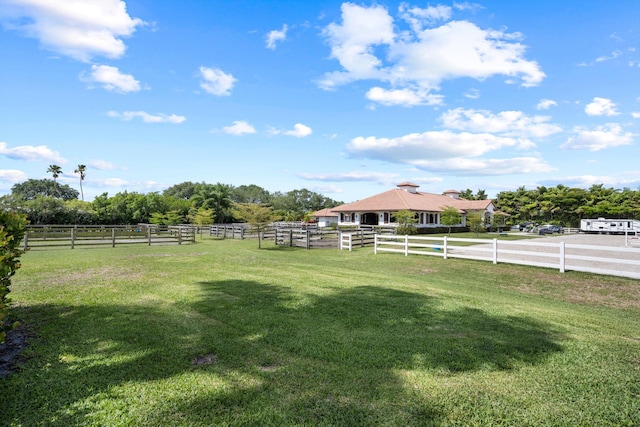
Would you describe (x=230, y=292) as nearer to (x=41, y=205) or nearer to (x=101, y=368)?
(x=101, y=368)

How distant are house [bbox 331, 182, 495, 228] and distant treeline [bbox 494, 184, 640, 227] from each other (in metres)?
16.0

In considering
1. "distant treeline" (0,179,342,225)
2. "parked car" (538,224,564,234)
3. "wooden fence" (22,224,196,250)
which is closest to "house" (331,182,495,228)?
"parked car" (538,224,564,234)

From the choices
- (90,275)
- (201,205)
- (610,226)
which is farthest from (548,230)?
(201,205)

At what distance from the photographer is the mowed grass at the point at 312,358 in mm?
3029

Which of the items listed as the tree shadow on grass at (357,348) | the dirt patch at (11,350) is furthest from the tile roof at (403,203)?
the dirt patch at (11,350)

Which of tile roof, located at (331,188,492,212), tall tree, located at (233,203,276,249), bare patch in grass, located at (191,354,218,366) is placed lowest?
bare patch in grass, located at (191,354,218,366)

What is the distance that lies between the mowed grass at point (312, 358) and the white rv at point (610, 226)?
43.7 m

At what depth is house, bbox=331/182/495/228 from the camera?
40.6 meters

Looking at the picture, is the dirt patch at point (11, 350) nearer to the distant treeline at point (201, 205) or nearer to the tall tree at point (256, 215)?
the tall tree at point (256, 215)

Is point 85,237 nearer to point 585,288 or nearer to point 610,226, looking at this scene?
point 585,288

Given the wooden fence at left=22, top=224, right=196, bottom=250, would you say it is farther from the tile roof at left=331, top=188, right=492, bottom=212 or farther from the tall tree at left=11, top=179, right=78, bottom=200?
the tall tree at left=11, top=179, right=78, bottom=200

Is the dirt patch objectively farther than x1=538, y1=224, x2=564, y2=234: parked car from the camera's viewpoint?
No

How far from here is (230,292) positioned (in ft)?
24.6

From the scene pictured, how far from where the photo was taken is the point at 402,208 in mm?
38344
